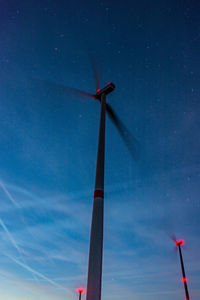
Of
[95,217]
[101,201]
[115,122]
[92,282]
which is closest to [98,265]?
[92,282]

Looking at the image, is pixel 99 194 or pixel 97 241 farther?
pixel 99 194

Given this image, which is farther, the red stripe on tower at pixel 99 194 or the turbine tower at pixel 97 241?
the red stripe on tower at pixel 99 194

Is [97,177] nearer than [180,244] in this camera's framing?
Yes

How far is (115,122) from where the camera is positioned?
24141 millimetres

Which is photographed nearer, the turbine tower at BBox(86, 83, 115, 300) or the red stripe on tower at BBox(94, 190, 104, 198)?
the turbine tower at BBox(86, 83, 115, 300)

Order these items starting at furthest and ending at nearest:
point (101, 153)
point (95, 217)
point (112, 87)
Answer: point (112, 87), point (101, 153), point (95, 217)

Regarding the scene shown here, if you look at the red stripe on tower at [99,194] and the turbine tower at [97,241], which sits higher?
the red stripe on tower at [99,194]

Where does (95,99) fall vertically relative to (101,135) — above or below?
above

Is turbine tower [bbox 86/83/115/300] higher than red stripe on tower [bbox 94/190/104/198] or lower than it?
lower

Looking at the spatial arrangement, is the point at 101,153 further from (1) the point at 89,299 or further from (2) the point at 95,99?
(2) the point at 95,99

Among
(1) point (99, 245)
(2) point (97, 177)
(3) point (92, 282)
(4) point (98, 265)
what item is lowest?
(3) point (92, 282)

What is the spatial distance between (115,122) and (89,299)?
57.2 feet

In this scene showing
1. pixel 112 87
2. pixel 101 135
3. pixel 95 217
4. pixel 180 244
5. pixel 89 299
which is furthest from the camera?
pixel 180 244

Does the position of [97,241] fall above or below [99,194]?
below
